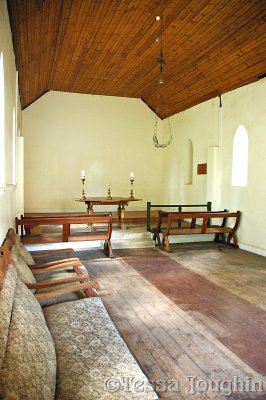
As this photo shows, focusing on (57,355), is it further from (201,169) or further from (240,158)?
(201,169)

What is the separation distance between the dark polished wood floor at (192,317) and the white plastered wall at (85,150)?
4.56 m

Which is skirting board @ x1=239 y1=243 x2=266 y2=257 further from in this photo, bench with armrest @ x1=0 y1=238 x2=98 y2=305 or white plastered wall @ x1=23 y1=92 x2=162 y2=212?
white plastered wall @ x1=23 y1=92 x2=162 y2=212

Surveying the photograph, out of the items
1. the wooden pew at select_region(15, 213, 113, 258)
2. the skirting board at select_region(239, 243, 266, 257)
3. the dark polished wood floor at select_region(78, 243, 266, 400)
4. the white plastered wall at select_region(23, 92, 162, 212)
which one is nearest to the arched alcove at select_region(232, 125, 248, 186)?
the skirting board at select_region(239, 243, 266, 257)

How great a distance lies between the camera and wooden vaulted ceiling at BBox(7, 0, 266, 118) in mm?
4754

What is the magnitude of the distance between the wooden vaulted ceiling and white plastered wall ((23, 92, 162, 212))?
135 centimetres

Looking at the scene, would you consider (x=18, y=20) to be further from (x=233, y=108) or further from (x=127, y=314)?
(x=233, y=108)

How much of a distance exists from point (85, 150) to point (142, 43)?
459cm

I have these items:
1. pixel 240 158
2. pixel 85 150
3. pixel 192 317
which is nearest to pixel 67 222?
pixel 192 317

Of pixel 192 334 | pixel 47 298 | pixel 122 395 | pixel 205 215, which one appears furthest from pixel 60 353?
pixel 205 215

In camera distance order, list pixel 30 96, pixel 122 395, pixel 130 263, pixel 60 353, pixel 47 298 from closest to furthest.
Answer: pixel 122 395
pixel 60 353
pixel 47 298
pixel 130 263
pixel 30 96

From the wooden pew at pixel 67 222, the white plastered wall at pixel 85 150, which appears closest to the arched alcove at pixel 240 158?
the wooden pew at pixel 67 222

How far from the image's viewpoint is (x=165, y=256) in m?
5.84

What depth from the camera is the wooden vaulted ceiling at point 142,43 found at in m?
4.75

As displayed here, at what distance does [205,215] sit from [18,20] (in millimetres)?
4515
